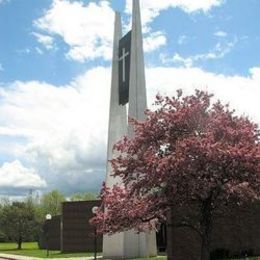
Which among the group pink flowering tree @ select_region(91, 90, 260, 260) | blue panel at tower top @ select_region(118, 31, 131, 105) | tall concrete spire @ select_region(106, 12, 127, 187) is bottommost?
pink flowering tree @ select_region(91, 90, 260, 260)

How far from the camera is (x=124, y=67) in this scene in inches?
1629

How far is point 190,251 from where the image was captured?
32781 millimetres

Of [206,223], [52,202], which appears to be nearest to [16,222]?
[52,202]

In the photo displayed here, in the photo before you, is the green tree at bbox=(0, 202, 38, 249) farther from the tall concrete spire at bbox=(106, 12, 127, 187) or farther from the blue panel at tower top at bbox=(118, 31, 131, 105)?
the blue panel at tower top at bbox=(118, 31, 131, 105)

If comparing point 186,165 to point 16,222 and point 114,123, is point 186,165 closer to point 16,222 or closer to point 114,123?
point 114,123

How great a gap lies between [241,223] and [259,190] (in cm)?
1227

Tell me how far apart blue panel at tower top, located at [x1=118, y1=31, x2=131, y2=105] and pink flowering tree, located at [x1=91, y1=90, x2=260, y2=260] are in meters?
16.7

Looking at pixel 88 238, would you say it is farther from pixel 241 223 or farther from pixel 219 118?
pixel 219 118

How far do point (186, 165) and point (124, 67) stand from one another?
69.1 feet

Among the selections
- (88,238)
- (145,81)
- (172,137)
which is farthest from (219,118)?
(88,238)

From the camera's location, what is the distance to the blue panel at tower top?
4075 cm

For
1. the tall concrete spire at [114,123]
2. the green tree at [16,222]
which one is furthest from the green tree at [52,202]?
the tall concrete spire at [114,123]

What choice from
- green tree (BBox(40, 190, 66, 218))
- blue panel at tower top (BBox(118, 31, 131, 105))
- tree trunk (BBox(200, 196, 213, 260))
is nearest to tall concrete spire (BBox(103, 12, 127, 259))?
blue panel at tower top (BBox(118, 31, 131, 105))

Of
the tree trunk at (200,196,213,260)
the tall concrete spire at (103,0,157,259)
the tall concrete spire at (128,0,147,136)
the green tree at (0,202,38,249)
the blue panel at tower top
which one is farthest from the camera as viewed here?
the green tree at (0,202,38,249)
